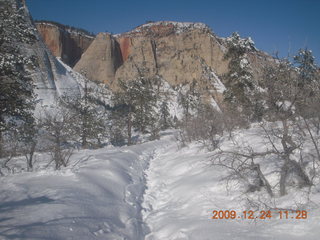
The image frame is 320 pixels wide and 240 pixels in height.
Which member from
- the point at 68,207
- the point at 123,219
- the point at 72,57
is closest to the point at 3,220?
the point at 68,207

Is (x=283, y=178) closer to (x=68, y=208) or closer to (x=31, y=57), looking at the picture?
(x=68, y=208)

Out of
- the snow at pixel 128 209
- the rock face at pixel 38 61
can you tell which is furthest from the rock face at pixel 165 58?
the snow at pixel 128 209

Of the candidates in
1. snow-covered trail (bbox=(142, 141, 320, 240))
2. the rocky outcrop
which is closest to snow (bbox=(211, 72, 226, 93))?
the rocky outcrop

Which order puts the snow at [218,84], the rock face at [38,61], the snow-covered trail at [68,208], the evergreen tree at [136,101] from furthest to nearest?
Result: the snow at [218,84], the evergreen tree at [136,101], the rock face at [38,61], the snow-covered trail at [68,208]

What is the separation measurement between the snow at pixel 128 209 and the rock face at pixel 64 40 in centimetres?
9487

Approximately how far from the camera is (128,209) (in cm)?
432

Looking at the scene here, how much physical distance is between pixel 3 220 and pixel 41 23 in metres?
107

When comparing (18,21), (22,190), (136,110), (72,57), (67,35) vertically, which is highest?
(67,35)

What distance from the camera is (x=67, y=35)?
92.3 m

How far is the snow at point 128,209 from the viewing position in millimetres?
2723

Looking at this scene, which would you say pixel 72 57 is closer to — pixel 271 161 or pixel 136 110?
pixel 136 110

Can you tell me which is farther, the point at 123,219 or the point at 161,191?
the point at 161,191

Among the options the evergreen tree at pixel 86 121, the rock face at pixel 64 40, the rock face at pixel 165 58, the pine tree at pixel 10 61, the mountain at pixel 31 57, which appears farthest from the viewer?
the rock face at pixel 64 40

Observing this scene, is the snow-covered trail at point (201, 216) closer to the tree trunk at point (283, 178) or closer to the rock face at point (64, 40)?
the tree trunk at point (283, 178)
